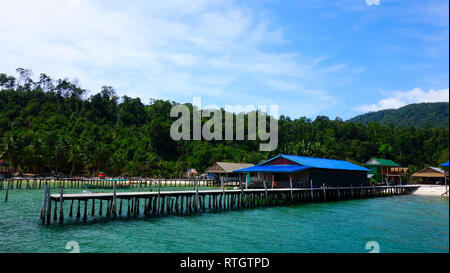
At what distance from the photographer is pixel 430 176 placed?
198ft

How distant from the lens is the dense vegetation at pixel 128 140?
217 feet

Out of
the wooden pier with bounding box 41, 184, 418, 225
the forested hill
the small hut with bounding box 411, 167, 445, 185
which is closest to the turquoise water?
the wooden pier with bounding box 41, 184, 418, 225

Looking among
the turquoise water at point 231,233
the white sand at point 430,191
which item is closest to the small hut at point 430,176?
the white sand at point 430,191

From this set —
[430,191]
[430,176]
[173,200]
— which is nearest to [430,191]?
[430,191]

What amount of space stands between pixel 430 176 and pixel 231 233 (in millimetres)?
56649

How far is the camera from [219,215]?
24703mm

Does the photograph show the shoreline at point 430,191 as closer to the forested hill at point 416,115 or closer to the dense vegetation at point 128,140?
the dense vegetation at point 128,140

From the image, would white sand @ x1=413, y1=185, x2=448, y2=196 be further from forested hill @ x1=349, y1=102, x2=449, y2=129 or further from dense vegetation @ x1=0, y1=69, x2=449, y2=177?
forested hill @ x1=349, y1=102, x2=449, y2=129

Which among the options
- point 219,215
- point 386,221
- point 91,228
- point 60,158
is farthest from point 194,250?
point 60,158

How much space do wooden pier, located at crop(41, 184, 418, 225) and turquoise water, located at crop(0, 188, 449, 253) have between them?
1.43 m

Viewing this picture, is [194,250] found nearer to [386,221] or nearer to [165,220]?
[165,220]

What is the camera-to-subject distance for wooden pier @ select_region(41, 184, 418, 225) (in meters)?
20.9
